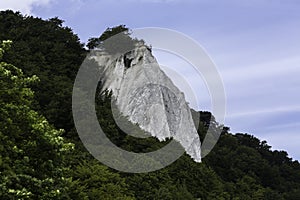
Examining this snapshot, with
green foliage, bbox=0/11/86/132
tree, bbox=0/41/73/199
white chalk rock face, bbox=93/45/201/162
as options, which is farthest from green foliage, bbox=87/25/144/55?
tree, bbox=0/41/73/199

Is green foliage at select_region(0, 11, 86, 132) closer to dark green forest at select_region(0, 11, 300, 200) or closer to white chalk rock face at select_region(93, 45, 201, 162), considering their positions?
dark green forest at select_region(0, 11, 300, 200)

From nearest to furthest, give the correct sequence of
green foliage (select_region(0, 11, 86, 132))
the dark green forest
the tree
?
1. the tree
2. the dark green forest
3. green foliage (select_region(0, 11, 86, 132))

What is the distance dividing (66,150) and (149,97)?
27.3 metres

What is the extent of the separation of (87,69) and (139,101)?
827cm

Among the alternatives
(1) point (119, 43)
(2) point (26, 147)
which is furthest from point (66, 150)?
(1) point (119, 43)

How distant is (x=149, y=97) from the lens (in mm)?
43438

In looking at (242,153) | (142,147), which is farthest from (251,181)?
(142,147)

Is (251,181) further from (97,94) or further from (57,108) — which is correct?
(57,108)

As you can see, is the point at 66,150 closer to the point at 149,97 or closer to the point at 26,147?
the point at 26,147

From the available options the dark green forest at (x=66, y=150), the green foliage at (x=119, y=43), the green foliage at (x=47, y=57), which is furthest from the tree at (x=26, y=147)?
the green foliage at (x=119, y=43)

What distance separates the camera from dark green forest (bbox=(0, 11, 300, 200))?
15742mm

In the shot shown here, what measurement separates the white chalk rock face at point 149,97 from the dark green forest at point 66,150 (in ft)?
A: 6.90

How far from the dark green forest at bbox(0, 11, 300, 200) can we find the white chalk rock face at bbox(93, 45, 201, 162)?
2102mm

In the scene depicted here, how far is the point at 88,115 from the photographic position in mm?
38031
